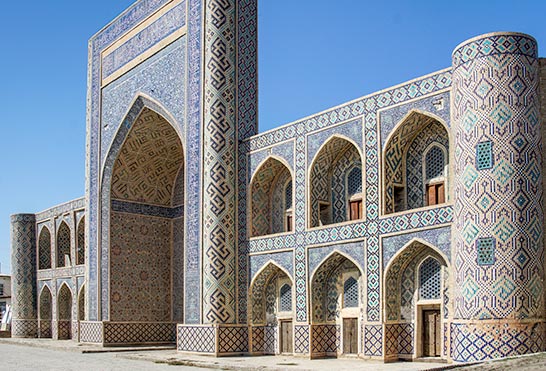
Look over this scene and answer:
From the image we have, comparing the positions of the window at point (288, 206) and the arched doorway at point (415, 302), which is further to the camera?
the window at point (288, 206)

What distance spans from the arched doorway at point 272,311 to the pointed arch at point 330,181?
1290 mm

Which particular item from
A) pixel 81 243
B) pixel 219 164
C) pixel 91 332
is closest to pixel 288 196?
pixel 219 164

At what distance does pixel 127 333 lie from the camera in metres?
16.8

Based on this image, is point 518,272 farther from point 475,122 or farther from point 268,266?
point 268,266

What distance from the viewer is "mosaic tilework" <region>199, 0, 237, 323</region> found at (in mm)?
13531

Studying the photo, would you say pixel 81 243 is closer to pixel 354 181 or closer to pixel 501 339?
pixel 354 181

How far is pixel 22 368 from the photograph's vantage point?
11414 millimetres

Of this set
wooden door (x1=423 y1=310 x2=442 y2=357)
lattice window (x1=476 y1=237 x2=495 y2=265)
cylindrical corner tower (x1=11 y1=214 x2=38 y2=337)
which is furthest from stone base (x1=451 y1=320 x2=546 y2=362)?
cylindrical corner tower (x1=11 y1=214 x2=38 y2=337)

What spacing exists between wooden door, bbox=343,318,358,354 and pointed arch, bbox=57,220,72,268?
12.2 meters

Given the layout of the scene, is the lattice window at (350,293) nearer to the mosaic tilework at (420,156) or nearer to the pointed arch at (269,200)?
the mosaic tilework at (420,156)

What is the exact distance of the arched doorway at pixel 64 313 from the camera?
21419 millimetres

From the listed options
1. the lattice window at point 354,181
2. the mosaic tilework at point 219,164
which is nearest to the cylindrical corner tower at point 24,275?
the mosaic tilework at point 219,164

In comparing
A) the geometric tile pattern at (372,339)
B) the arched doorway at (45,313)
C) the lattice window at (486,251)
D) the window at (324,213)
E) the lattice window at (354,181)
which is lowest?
the arched doorway at (45,313)

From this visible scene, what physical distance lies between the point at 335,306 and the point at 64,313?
1178 cm
